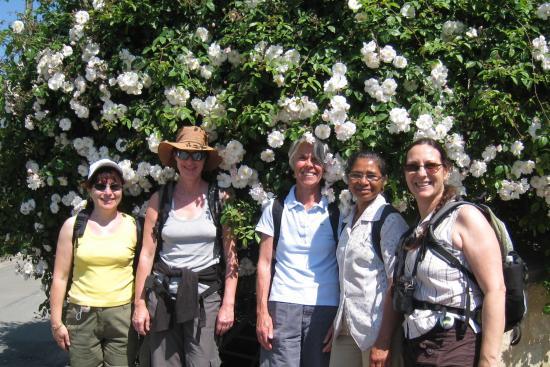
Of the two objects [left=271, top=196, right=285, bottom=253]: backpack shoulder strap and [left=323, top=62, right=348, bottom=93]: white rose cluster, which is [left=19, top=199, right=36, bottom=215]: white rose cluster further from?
[left=323, top=62, right=348, bottom=93]: white rose cluster

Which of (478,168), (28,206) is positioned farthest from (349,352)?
(28,206)

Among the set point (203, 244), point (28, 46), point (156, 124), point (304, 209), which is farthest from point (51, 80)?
point (304, 209)

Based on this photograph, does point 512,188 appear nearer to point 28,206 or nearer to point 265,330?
point 265,330

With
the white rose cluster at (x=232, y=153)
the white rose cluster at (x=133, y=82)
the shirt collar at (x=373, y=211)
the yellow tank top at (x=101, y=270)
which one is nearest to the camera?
the shirt collar at (x=373, y=211)

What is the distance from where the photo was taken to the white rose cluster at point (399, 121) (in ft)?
10.6

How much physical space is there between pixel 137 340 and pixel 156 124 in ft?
4.31

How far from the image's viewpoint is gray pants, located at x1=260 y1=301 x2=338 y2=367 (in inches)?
123

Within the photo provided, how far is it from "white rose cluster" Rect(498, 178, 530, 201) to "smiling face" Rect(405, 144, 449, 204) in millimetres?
932

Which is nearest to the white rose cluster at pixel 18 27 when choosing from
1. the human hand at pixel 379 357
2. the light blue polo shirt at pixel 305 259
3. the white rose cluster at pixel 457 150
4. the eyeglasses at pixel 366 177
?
the light blue polo shirt at pixel 305 259

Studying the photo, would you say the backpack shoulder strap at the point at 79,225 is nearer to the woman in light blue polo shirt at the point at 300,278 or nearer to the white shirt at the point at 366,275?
the woman in light blue polo shirt at the point at 300,278

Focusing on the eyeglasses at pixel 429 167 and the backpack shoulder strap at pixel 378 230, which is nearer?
the eyeglasses at pixel 429 167

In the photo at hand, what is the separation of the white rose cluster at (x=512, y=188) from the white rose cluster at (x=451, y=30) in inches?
→ 35.2

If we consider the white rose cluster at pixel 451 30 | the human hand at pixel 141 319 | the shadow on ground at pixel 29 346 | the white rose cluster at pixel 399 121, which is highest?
the white rose cluster at pixel 451 30

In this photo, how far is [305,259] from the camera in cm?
315
